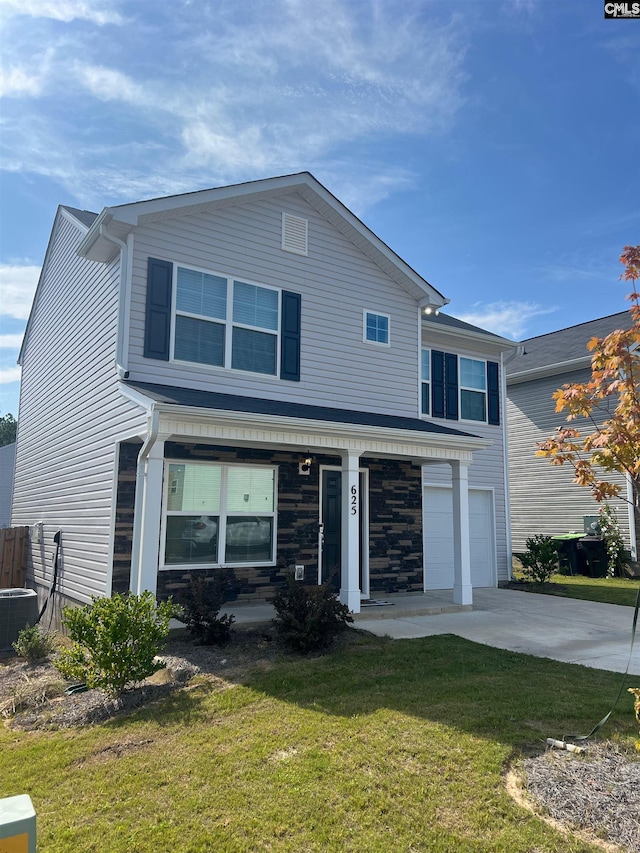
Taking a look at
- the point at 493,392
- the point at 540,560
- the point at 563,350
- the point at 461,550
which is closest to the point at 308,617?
the point at 461,550

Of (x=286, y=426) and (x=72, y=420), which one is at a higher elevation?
(x=72, y=420)

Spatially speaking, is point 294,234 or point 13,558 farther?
point 13,558

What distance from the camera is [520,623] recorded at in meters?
8.70

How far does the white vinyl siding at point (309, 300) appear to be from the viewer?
865 centimetres

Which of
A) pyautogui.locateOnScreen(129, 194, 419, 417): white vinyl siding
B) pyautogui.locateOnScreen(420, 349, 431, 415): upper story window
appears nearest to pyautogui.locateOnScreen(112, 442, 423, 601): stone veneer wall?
pyautogui.locateOnScreen(129, 194, 419, 417): white vinyl siding

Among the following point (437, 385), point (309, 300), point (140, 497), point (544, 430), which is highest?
point (309, 300)

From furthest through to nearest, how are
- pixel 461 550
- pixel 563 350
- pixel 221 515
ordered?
1. pixel 563 350
2. pixel 461 550
3. pixel 221 515

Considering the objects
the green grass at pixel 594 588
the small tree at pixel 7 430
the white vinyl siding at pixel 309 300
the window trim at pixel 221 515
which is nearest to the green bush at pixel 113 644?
the window trim at pixel 221 515

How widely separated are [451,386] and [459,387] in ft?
0.97

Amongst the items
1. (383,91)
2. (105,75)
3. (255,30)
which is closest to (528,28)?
(383,91)

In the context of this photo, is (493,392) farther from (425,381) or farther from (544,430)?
(544,430)

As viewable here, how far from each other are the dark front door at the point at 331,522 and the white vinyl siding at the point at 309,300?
1.34 m

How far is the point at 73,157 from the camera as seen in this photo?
972cm

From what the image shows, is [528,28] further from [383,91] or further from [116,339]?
[116,339]
